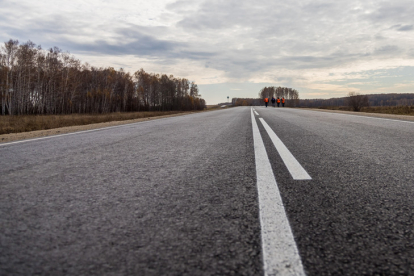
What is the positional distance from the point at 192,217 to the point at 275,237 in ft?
1.68

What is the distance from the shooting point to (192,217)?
1596mm

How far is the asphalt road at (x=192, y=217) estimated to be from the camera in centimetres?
114

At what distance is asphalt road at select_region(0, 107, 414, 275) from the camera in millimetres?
1142

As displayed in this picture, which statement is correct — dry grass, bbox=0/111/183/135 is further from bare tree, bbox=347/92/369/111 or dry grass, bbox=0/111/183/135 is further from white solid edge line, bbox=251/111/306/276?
bare tree, bbox=347/92/369/111

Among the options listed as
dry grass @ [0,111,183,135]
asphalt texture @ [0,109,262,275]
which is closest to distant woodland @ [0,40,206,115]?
dry grass @ [0,111,183,135]

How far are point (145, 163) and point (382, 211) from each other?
2.37 meters

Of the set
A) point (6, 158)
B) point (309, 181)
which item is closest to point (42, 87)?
point (6, 158)

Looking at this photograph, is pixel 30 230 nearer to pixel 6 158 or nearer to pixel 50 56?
pixel 6 158

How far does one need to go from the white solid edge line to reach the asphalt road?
0.10 feet

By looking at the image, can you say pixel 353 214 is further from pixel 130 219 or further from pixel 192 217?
pixel 130 219

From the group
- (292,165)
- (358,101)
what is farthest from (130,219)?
(358,101)

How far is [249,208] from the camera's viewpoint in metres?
1.71

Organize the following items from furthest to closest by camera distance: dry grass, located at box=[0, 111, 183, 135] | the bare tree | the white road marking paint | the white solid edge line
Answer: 1. the bare tree
2. dry grass, located at box=[0, 111, 183, 135]
3. the white road marking paint
4. the white solid edge line

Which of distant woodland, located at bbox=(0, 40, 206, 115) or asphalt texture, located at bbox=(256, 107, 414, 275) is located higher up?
distant woodland, located at bbox=(0, 40, 206, 115)
